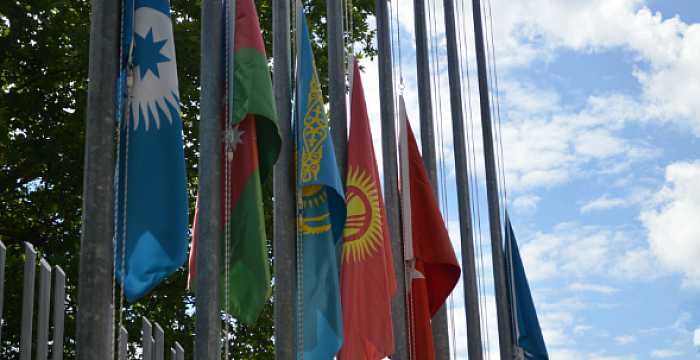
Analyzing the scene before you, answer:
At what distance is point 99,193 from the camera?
17.4ft

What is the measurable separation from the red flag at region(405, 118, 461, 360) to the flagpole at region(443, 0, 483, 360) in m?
0.96

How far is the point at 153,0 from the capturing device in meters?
6.29

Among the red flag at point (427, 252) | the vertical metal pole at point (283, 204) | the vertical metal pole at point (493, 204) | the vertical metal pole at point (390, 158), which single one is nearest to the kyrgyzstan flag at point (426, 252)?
the red flag at point (427, 252)

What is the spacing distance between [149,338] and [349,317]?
2098 millimetres

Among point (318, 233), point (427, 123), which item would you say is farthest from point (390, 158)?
point (318, 233)

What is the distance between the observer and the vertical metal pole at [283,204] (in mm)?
7840

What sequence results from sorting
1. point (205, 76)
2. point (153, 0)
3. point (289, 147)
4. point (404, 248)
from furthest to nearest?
point (404, 248), point (289, 147), point (205, 76), point (153, 0)

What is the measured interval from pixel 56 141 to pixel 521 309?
6200 millimetres

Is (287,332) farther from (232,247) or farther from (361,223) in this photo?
(361,223)

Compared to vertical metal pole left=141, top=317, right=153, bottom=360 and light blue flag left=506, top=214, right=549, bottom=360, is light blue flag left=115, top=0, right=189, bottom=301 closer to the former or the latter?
vertical metal pole left=141, top=317, right=153, bottom=360

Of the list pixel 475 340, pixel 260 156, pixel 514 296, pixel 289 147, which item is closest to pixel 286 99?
pixel 289 147

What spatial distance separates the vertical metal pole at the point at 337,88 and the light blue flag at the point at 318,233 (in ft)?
2.42

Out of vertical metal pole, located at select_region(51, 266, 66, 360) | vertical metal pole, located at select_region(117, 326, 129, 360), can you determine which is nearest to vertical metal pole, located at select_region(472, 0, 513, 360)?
vertical metal pole, located at select_region(117, 326, 129, 360)

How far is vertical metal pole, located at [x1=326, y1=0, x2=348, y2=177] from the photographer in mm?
9422
